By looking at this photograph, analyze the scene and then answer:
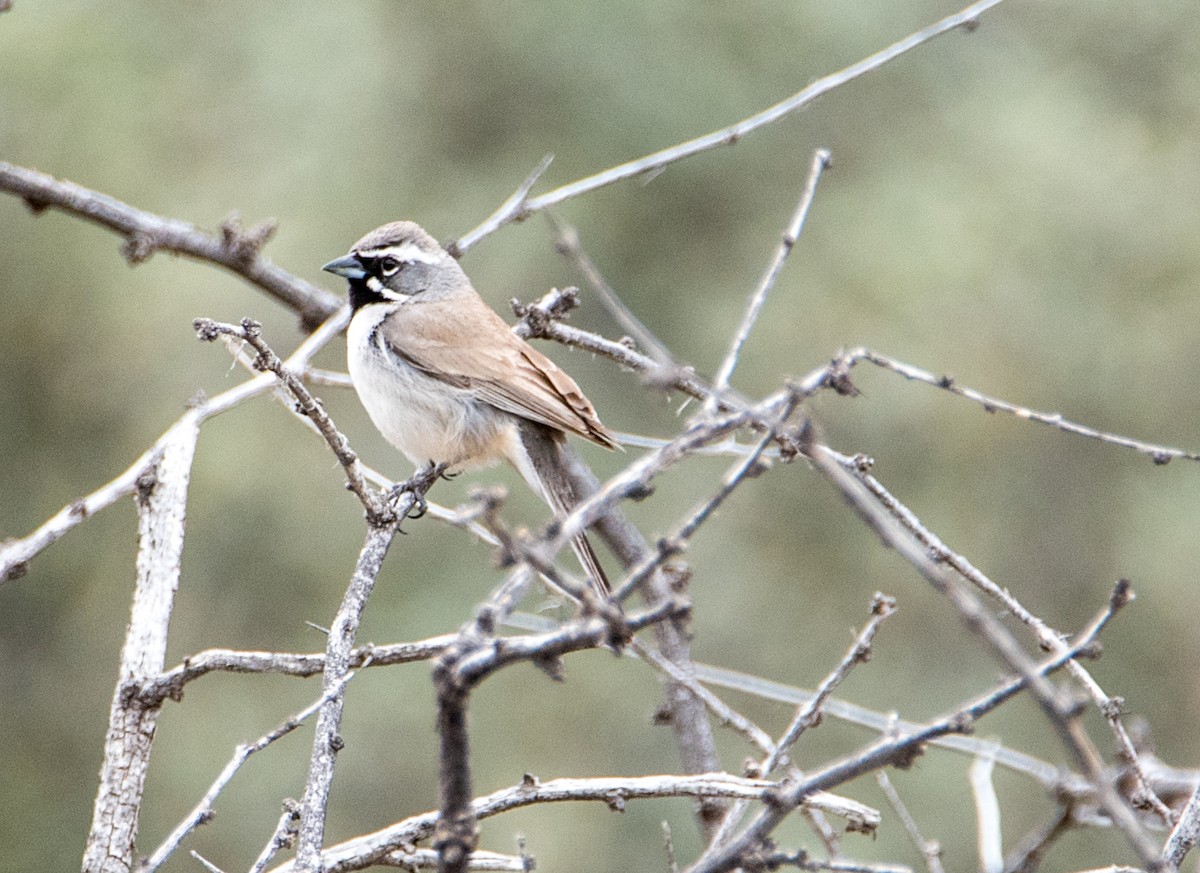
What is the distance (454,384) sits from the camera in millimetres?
5402

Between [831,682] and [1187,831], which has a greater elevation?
[831,682]

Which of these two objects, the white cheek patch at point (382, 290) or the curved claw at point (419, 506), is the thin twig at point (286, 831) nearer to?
the curved claw at point (419, 506)

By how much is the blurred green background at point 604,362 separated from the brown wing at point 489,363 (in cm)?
320

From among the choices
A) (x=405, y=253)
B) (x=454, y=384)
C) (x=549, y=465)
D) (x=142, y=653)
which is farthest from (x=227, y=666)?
(x=405, y=253)

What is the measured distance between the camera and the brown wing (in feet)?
16.8

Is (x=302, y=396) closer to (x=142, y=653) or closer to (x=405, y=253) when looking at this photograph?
(x=142, y=653)

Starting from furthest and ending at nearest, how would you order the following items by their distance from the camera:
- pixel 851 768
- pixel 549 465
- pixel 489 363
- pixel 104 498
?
1. pixel 489 363
2. pixel 549 465
3. pixel 104 498
4. pixel 851 768

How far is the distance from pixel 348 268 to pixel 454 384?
0.73 meters

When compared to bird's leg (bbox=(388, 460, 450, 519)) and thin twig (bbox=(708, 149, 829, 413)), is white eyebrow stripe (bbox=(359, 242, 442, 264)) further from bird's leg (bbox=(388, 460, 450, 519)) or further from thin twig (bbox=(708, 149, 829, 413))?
thin twig (bbox=(708, 149, 829, 413))

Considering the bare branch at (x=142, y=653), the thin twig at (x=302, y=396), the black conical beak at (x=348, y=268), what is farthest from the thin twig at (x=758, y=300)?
the black conical beak at (x=348, y=268)

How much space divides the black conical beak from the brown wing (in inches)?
9.0

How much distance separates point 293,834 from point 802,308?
301 inches

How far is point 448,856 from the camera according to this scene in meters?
1.86

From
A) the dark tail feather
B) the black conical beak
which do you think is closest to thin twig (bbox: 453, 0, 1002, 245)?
the dark tail feather
